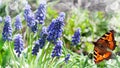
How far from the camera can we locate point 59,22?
11.1 ft

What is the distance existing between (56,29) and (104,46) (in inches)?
15.9

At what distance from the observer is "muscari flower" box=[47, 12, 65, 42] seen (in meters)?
3.38

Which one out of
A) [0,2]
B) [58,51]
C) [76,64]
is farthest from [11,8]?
[58,51]

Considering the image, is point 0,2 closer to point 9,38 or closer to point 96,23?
point 96,23

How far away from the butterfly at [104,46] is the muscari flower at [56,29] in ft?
1.04

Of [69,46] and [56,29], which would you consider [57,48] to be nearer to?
[56,29]

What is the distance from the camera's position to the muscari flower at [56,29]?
11.1 feet

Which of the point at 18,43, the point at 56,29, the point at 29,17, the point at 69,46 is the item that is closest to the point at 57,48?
the point at 56,29

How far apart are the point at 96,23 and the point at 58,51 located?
2.36 metres

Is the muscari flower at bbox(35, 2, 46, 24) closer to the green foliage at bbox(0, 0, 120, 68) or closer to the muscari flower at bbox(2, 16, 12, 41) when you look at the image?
the green foliage at bbox(0, 0, 120, 68)

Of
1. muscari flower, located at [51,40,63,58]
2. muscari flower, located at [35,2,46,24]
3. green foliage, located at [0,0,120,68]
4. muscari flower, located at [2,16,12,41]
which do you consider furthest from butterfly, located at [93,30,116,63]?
muscari flower, located at [2,16,12,41]

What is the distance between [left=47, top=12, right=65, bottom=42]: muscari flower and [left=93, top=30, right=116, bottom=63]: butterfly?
318 millimetres

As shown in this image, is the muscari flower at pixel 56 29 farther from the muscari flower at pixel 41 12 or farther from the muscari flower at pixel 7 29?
the muscari flower at pixel 7 29

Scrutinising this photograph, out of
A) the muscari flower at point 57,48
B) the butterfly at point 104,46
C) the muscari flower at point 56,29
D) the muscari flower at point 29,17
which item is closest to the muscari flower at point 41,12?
the muscari flower at point 29,17
